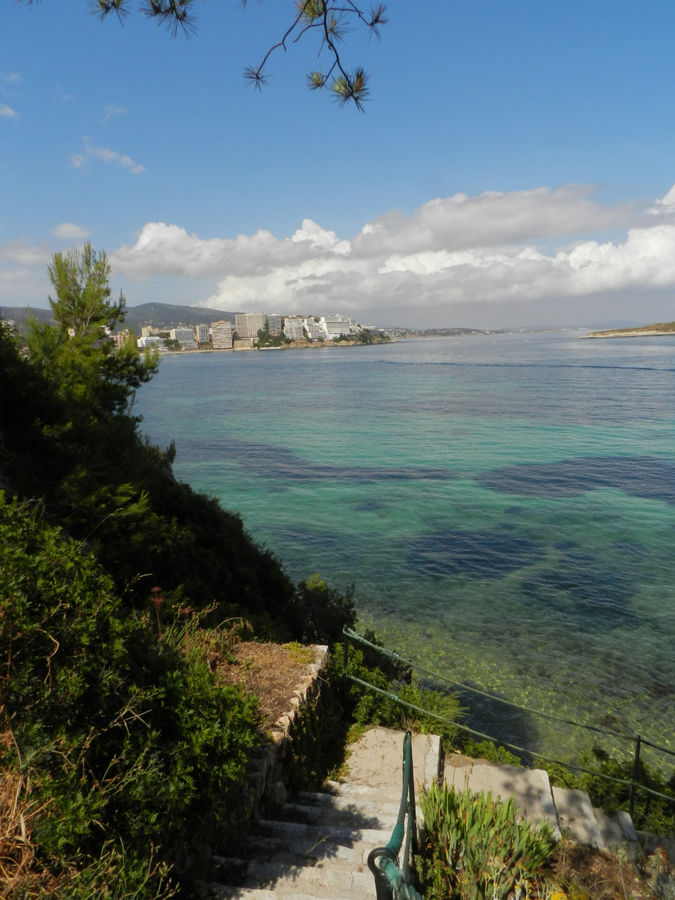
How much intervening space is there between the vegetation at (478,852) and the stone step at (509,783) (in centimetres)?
79

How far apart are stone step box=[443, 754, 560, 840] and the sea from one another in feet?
2.81

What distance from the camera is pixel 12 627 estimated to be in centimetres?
326

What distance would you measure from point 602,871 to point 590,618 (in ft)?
36.3

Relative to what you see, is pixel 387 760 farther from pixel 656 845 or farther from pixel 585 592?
pixel 585 592

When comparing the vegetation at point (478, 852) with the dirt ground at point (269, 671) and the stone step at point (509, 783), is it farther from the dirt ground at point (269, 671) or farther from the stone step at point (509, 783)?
the dirt ground at point (269, 671)

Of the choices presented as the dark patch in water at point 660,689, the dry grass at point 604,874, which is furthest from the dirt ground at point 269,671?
the dark patch in water at point 660,689

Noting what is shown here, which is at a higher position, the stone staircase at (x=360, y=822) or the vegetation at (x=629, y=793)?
the stone staircase at (x=360, y=822)

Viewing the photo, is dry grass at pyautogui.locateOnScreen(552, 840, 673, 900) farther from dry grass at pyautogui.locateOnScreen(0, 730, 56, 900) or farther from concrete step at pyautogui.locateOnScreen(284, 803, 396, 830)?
dry grass at pyautogui.locateOnScreen(0, 730, 56, 900)

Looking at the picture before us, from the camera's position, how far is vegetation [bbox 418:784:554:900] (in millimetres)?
3701

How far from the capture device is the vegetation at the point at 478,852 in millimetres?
3701

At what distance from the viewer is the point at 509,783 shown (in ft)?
17.6

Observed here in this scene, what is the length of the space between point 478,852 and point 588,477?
90.0ft

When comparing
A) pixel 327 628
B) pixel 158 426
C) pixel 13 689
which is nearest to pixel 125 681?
pixel 13 689

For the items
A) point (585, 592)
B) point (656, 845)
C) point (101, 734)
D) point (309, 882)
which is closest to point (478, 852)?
point (309, 882)
